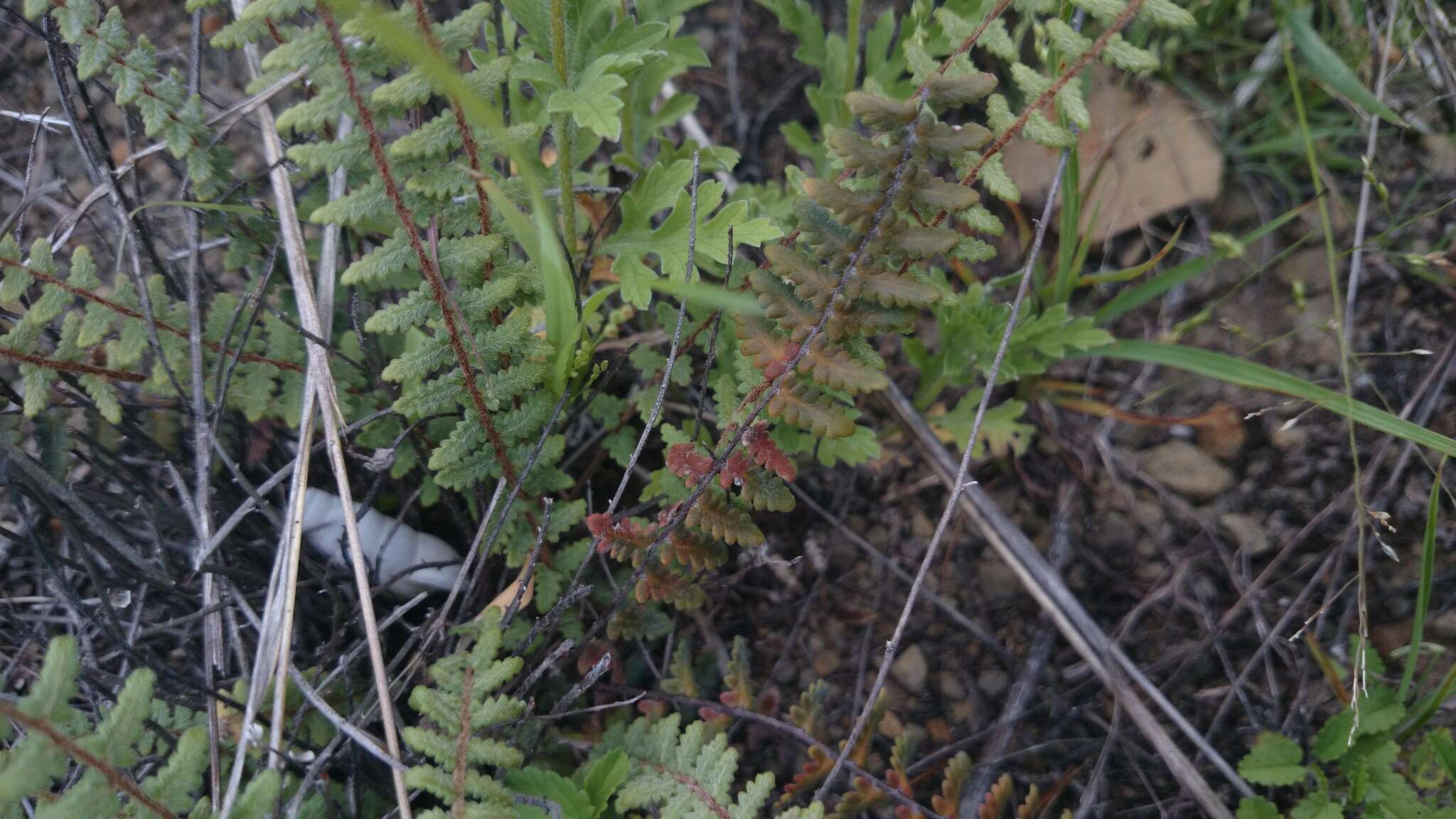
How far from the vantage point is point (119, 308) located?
7.03 feet

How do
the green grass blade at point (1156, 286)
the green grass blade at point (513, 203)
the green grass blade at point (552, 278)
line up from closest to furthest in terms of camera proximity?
the green grass blade at point (513, 203) < the green grass blade at point (552, 278) < the green grass blade at point (1156, 286)

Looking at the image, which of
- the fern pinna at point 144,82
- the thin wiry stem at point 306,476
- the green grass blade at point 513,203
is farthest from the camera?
the thin wiry stem at point 306,476

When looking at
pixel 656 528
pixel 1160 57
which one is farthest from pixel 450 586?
pixel 1160 57

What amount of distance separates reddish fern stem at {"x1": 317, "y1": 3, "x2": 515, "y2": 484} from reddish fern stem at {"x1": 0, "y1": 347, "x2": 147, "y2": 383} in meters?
0.83

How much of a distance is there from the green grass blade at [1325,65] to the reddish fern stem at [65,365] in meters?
3.33

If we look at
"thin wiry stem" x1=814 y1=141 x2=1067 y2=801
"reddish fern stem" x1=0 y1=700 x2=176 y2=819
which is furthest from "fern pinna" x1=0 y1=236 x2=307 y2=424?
"thin wiry stem" x1=814 y1=141 x2=1067 y2=801

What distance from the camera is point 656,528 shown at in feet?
7.14

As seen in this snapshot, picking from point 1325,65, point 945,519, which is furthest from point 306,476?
point 1325,65

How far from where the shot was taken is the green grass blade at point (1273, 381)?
2.21m

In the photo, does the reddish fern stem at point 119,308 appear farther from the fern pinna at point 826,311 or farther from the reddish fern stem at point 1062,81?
the reddish fern stem at point 1062,81

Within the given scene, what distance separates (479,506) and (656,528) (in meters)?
0.53

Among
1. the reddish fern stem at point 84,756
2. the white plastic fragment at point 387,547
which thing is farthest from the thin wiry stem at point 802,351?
the reddish fern stem at point 84,756

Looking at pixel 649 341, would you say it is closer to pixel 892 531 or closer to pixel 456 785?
pixel 892 531

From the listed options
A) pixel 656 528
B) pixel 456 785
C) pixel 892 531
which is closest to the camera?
pixel 456 785
